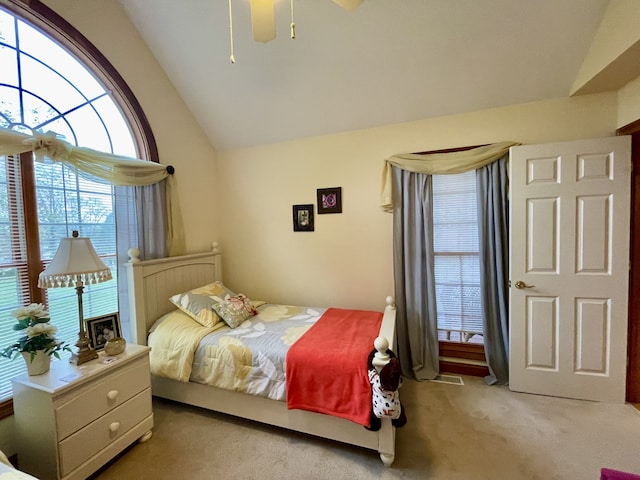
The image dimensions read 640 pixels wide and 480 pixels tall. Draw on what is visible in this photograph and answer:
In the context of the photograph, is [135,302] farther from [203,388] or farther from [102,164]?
[102,164]

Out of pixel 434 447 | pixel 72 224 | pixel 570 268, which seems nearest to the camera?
pixel 434 447

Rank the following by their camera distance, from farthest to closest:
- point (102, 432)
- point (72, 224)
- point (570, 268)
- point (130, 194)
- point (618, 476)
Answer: point (130, 194) → point (570, 268) → point (72, 224) → point (102, 432) → point (618, 476)

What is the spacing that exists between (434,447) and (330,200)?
7.34 feet

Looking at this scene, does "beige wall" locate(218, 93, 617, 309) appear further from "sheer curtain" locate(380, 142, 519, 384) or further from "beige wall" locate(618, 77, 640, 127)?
"sheer curtain" locate(380, 142, 519, 384)

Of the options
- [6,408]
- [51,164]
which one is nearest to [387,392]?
[6,408]

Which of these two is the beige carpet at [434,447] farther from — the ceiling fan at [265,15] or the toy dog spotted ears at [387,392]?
the ceiling fan at [265,15]

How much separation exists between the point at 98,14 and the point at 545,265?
4.14 meters

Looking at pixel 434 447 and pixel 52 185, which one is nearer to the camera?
pixel 434 447

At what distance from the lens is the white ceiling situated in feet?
6.58

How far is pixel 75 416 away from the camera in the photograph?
156 centimetres

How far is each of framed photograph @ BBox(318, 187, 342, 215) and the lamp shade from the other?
1980 millimetres

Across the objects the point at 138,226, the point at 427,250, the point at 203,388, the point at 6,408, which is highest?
the point at 138,226

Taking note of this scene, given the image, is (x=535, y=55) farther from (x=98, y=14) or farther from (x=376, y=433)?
(x=98, y=14)

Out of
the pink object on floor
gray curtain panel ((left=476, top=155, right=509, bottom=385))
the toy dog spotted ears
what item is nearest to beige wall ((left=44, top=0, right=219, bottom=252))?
the toy dog spotted ears
